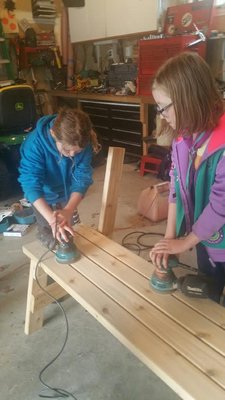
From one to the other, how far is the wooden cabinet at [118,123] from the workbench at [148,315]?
2345 mm

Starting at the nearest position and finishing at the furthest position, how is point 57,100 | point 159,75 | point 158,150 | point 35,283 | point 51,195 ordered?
point 159,75 < point 35,283 < point 51,195 < point 158,150 < point 57,100

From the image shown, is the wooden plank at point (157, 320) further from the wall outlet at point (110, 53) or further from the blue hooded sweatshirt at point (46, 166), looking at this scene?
the wall outlet at point (110, 53)

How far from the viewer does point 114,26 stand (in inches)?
140

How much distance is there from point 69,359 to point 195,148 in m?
1.00

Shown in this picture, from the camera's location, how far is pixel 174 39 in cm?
286

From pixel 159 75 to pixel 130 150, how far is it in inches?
112

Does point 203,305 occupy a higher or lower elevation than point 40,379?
higher

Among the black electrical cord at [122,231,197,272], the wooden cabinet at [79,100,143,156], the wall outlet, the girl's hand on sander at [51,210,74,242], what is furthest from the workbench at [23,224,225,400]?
the wall outlet

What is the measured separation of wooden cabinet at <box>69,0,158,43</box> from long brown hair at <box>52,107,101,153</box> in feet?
7.78

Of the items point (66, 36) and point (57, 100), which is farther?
point (57, 100)

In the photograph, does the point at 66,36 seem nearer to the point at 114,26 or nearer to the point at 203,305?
the point at 114,26

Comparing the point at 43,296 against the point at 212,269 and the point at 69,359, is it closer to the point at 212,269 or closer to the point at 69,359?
the point at 69,359

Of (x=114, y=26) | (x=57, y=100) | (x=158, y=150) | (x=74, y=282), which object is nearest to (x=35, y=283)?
(x=74, y=282)

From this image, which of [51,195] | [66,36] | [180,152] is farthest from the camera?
[66,36]
